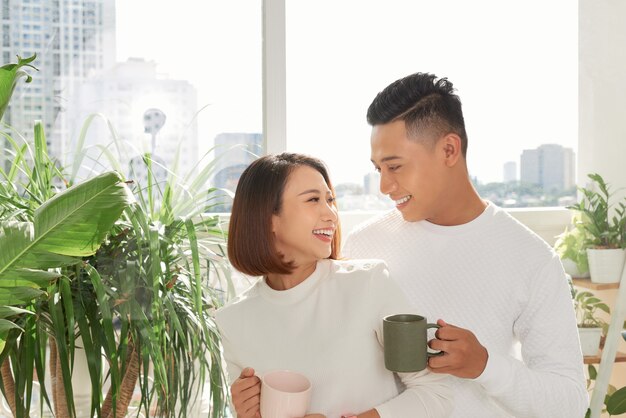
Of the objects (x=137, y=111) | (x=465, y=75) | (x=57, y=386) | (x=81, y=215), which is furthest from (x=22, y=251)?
(x=465, y=75)

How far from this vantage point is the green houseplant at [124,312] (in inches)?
81.4

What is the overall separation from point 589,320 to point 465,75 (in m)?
1.12

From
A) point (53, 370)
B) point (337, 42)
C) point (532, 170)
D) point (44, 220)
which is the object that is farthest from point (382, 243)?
point (532, 170)

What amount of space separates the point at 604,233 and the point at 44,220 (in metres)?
2.29

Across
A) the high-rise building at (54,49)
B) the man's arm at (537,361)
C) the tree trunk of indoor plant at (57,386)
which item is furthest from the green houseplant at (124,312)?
the man's arm at (537,361)

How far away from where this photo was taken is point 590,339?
3.17m

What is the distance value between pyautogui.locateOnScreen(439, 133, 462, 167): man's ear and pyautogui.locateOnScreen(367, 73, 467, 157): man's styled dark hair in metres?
0.02

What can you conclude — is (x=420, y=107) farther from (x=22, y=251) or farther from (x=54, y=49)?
(x=54, y=49)

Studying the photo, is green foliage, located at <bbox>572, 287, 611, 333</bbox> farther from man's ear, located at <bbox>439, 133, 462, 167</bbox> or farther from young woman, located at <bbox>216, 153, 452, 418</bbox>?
young woman, located at <bbox>216, 153, 452, 418</bbox>

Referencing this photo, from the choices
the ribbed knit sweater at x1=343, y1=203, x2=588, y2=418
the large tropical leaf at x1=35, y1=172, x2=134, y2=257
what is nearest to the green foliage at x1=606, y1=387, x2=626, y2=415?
the ribbed knit sweater at x1=343, y1=203, x2=588, y2=418

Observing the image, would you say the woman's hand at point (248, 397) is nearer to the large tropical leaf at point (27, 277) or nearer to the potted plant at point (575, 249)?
the large tropical leaf at point (27, 277)

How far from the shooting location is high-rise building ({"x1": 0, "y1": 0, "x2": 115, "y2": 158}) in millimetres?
2820

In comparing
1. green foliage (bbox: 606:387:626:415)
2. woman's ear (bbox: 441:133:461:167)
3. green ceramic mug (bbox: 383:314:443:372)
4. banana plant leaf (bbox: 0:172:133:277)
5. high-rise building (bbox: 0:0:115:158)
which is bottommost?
green foliage (bbox: 606:387:626:415)

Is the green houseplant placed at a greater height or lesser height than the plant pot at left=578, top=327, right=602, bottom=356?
greater
